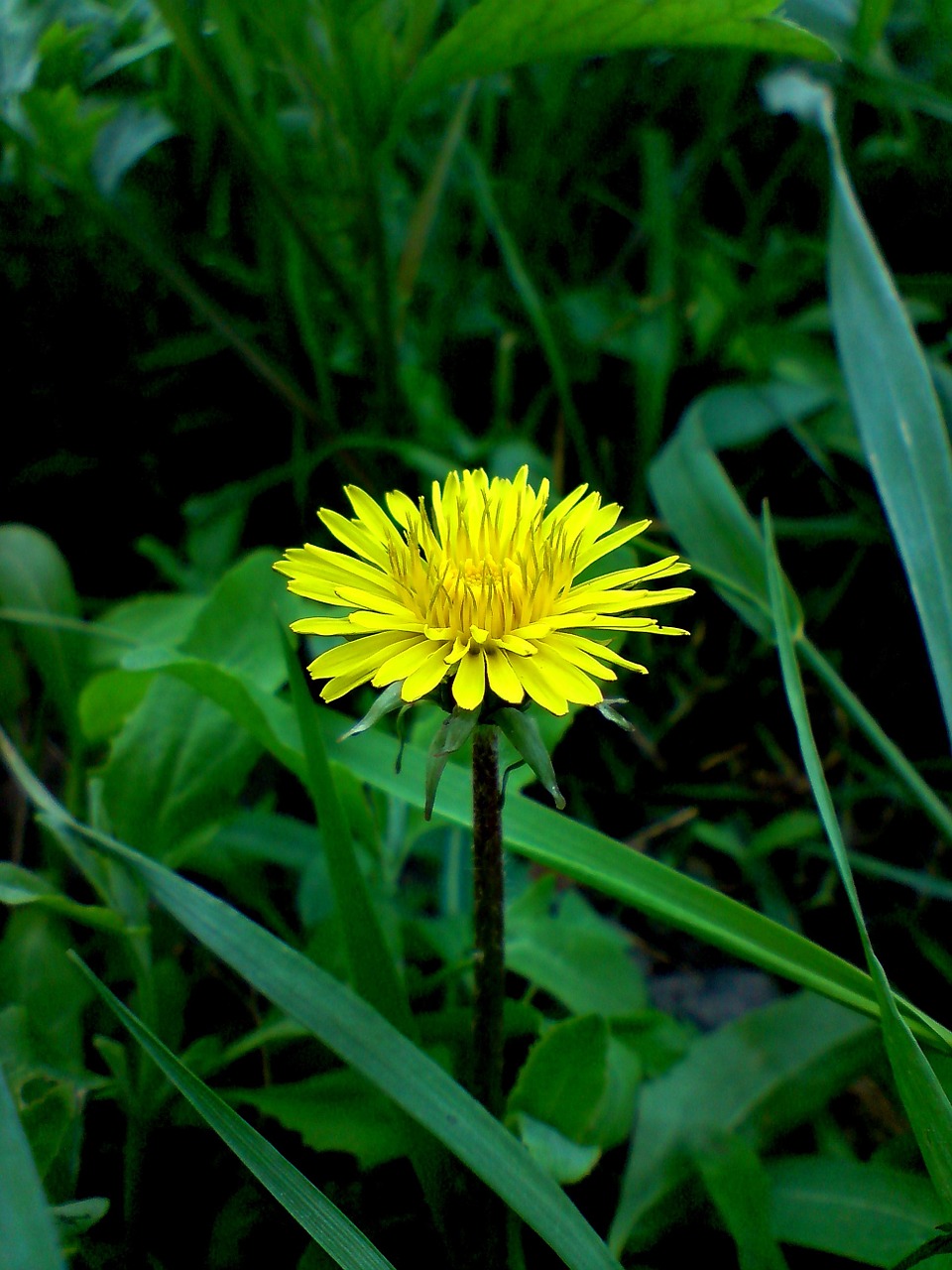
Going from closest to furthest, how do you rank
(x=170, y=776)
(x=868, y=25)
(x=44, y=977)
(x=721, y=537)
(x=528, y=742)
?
1. (x=528, y=742)
2. (x=44, y=977)
3. (x=170, y=776)
4. (x=721, y=537)
5. (x=868, y=25)

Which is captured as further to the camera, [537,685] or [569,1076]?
[569,1076]

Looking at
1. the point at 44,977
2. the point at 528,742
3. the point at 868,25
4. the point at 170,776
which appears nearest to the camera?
the point at 528,742

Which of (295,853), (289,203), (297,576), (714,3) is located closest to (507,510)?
(297,576)

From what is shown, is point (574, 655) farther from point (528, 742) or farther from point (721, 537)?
point (721, 537)

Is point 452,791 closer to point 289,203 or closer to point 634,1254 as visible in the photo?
point 634,1254

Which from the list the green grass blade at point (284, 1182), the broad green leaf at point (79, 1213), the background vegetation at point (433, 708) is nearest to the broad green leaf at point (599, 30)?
the background vegetation at point (433, 708)

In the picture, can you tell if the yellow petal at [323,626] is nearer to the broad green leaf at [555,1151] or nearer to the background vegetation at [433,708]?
the background vegetation at [433,708]

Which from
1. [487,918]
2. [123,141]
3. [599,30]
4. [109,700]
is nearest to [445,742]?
[487,918]
